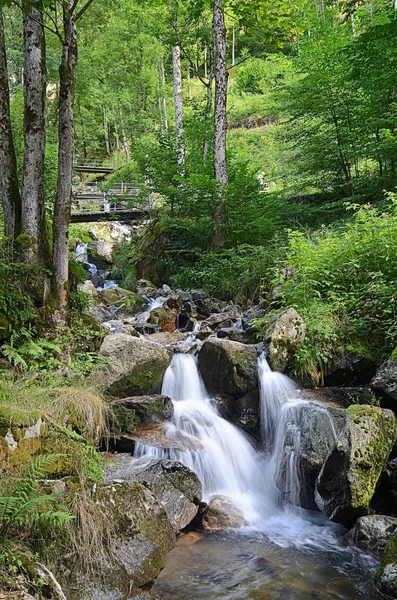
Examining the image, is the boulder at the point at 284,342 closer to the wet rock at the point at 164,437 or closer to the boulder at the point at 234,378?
the boulder at the point at 234,378

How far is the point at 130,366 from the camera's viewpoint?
6.44 metres

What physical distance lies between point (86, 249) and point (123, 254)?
4.61 meters

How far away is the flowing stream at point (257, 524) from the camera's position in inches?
157

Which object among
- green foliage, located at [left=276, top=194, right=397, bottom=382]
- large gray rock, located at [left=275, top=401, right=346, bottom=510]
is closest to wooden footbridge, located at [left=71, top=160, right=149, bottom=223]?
green foliage, located at [left=276, top=194, right=397, bottom=382]

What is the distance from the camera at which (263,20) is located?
20.7ft

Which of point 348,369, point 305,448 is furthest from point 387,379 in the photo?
point 305,448

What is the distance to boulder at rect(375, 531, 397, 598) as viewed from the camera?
3.64m

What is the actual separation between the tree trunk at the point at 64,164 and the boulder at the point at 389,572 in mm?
5159

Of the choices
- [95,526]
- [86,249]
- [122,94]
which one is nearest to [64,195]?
[95,526]

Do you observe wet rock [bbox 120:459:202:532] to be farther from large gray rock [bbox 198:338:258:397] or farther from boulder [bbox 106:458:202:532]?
large gray rock [bbox 198:338:258:397]

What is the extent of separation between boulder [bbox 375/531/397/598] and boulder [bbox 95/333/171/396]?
153 inches

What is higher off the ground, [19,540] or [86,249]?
Result: [86,249]

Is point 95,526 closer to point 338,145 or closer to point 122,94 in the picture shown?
point 338,145

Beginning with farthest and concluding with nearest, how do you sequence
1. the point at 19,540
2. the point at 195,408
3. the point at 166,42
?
the point at 166,42 < the point at 195,408 < the point at 19,540
